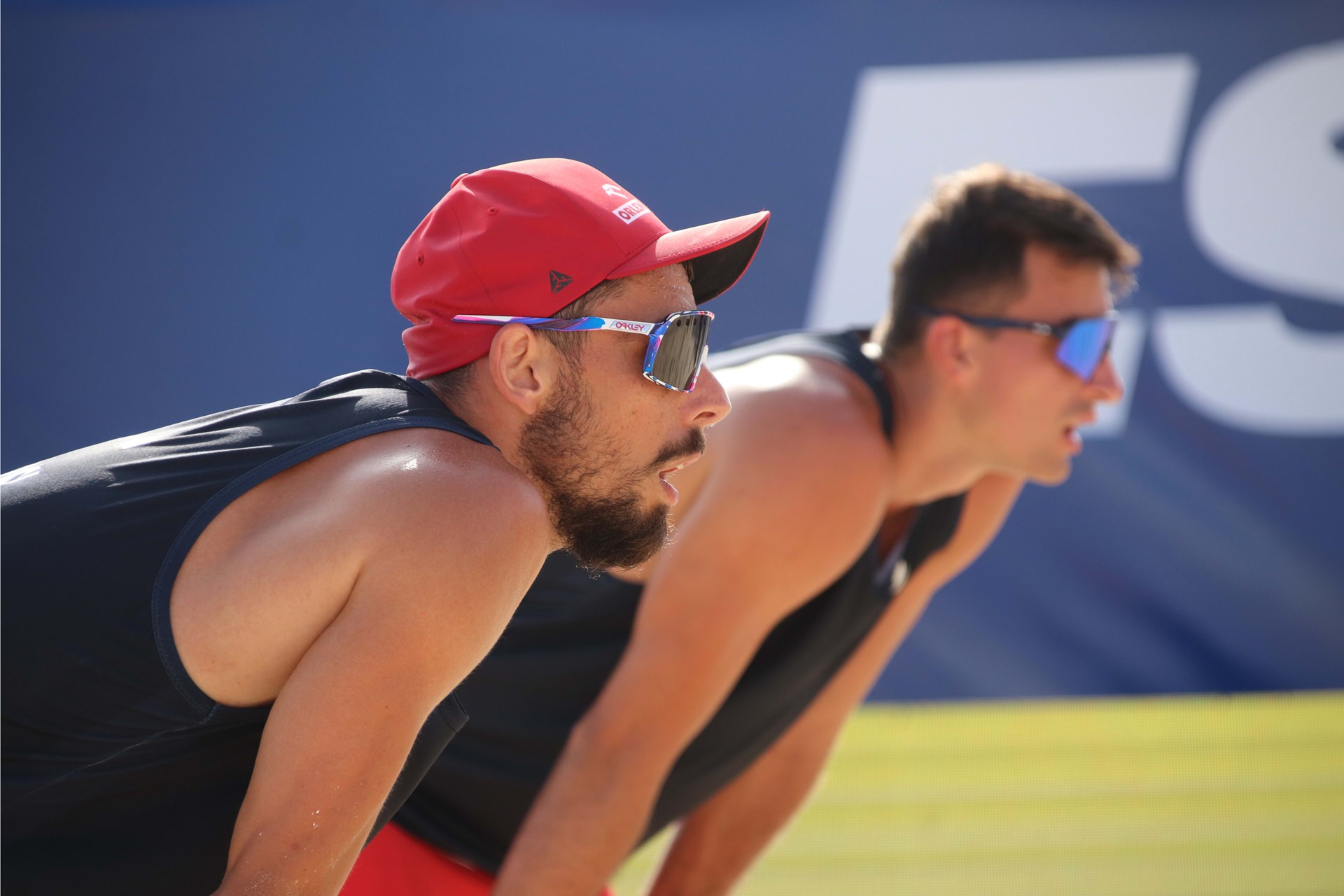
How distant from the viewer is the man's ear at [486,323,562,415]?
1.48m

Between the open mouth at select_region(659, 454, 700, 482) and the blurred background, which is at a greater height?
the open mouth at select_region(659, 454, 700, 482)

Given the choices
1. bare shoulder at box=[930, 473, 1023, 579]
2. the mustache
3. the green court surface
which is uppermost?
the mustache

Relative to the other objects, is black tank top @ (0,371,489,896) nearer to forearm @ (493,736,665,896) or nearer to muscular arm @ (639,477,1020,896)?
forearm @ (493,736,665,896)

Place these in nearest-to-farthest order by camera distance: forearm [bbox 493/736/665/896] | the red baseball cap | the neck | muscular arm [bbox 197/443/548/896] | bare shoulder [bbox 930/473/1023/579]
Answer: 1. muscular arm [bbox 197/443/548/896]
2. the red baseball cap
3. forearm [bbox 493/736/665/896]
4. the neck
5. bare shoulder [bbox 930/473/1023/579]

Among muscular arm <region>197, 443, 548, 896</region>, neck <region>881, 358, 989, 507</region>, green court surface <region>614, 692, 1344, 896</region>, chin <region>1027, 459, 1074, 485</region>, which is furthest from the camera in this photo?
green court surface <region>614, 692, 1344, 896</region>

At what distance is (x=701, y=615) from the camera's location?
2012mm

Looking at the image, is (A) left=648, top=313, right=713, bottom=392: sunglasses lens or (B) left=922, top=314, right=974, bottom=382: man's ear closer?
(A) left=648, top=313, right=713, bottom=392: sunglasses lens

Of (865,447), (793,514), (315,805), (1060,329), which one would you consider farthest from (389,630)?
(1060,329)

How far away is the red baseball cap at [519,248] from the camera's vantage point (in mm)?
1468

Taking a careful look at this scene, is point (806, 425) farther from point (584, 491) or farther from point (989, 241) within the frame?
point (989, 241)

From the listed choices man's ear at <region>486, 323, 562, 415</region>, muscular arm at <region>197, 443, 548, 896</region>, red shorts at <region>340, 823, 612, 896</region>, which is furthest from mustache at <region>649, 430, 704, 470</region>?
red shorts at <region>340, 823, 612, 896</region>

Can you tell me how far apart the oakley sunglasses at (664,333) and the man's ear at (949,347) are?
1197 mm

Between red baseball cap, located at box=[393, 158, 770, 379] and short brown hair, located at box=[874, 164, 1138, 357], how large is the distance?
133 centimetres

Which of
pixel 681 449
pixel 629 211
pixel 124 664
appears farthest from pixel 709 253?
pixel 124 664
